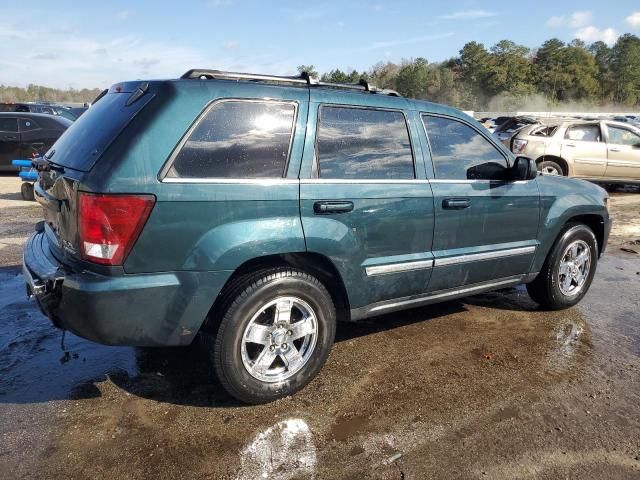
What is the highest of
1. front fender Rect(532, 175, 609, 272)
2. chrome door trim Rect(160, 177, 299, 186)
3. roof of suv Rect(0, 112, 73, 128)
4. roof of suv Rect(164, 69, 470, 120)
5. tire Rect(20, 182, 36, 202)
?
roof of suv Rect(164, 69, 470, 120)

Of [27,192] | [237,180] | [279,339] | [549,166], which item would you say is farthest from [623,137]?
[27,192]

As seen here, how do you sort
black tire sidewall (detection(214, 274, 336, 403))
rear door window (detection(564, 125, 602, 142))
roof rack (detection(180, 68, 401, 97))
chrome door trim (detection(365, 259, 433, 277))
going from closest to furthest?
1. black tire sidewall (detection(214, 274, 336, 403))
2. roof rack (detection(180, 68, 401, 97))
3. chrome door trim (detection(365, 259, 433, 277))
4. rear door window (detection(564, 125, 602, 142))

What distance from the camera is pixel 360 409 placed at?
3.01 metres

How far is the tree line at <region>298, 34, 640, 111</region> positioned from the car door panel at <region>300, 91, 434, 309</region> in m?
85.6

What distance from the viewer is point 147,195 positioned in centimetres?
255

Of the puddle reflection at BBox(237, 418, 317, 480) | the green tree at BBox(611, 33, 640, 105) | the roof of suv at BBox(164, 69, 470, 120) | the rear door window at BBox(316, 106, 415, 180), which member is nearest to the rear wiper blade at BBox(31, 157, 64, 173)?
the roof of suv at BBox(164, 69, 470, 120)

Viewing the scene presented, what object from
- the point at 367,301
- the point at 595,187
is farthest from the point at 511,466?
the point at 595,187

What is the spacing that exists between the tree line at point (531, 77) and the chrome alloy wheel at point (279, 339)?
86188mm

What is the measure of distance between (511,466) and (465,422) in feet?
1.31

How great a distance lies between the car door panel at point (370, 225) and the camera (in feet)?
9.98

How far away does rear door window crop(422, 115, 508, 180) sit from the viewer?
3703mm

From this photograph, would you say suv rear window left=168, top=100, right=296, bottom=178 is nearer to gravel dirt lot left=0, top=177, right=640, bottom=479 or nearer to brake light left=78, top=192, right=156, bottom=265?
brake light left=78, top=192, right=156, bottom=265

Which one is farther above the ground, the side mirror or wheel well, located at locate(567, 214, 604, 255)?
the side mirror

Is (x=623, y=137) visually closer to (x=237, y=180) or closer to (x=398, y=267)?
(x=398, y=267)
